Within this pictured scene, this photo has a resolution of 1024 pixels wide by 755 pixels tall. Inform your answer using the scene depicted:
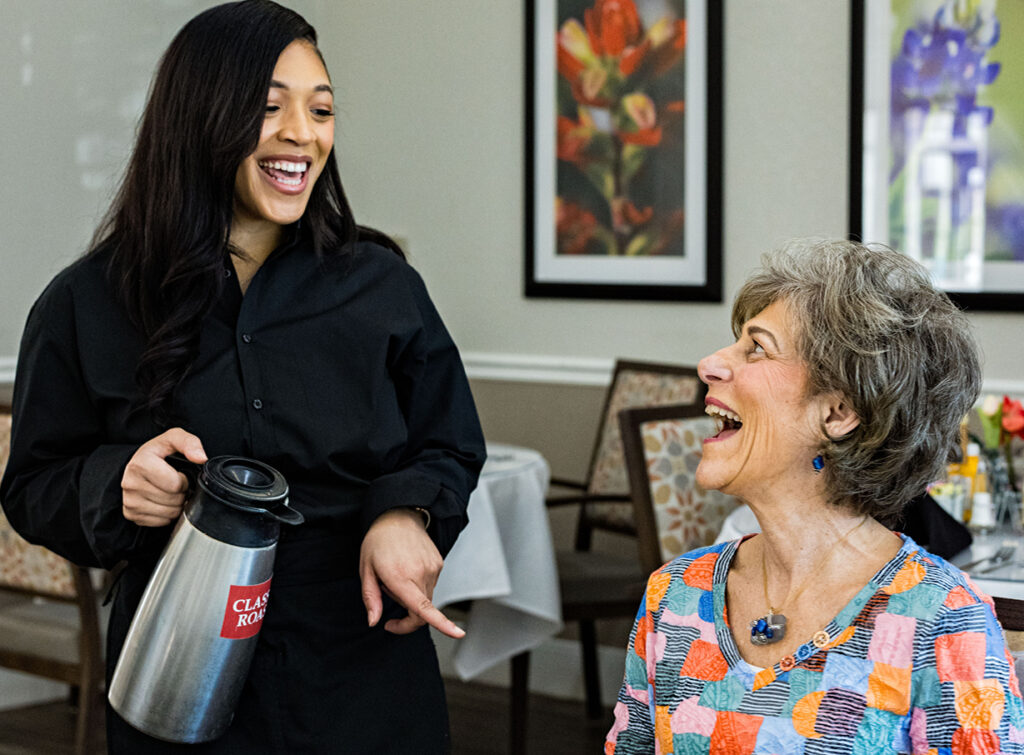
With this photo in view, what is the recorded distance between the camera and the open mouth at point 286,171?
59.5 inches

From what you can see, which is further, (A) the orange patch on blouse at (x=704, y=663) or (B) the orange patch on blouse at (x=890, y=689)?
(A) the orange patch on blouse at (x=704, y=663)

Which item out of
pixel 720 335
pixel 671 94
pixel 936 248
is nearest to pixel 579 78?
pixel 671 94

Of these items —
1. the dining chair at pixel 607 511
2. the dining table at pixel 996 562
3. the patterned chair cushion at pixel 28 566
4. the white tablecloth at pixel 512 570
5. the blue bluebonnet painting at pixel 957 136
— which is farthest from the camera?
the blue bluebonnet painting at pixel 957 136

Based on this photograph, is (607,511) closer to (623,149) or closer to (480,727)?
(480,727)

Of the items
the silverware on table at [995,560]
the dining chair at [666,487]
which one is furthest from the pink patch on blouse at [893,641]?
the dining chair at [666,487]

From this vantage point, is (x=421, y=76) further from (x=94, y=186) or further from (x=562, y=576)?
(x=562, y=576)

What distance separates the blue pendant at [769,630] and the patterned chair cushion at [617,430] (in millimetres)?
2421

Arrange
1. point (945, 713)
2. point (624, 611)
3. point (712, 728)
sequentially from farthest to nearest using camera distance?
point (624, 611) < point (712, 728) < point (945, 713)

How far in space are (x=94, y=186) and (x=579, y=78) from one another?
1.69 metres

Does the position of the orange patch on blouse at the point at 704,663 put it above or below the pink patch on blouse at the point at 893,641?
below

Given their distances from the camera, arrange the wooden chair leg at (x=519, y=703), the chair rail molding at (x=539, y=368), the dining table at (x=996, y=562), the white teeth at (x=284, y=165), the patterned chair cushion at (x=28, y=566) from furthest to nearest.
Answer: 1. the chair rail molding at (x=539, y=368)
2. the wooden chair leg at (x=519, y=703)
3. the patterned chair cushion at (x=28, y=566)
4. the dining table at (x=996, y=562)
5. the white teeth at (x=284, y=165)

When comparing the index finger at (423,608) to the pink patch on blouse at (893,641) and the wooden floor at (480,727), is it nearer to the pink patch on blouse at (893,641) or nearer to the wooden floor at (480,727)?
the pink patch on blouse at (893,641)

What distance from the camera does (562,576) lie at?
358 cm

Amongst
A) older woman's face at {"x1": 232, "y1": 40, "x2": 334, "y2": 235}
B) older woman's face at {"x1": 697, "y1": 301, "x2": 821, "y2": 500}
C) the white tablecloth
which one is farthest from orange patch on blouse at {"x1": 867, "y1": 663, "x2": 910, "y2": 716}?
the white tablecloth
